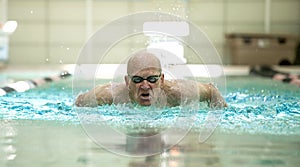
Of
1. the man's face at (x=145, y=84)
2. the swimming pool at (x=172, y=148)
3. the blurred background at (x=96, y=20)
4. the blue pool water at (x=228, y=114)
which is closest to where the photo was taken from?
the swimming pool at (x=172, y=148)

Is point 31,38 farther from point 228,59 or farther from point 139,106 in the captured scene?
point 139,106

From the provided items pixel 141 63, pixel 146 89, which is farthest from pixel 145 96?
pixel 141 63

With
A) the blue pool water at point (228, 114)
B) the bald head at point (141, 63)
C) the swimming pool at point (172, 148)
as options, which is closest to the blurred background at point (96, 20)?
the blue pool water at point (228, 114)

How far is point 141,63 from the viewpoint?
339 cm

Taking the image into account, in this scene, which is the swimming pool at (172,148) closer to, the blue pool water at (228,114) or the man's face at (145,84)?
the blue pool water at (228,114)

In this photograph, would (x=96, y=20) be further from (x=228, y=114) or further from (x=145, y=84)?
(x=145, y=84)

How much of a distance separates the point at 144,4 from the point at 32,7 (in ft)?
10.9

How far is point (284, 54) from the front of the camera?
585 inches

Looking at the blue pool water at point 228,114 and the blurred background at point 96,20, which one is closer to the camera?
the blue pool water at point 228,114

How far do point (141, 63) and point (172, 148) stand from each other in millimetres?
1055

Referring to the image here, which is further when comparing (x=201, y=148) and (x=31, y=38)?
(x=31, y=38)

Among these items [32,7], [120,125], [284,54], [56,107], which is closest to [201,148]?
[120,125]

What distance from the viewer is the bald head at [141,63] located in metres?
3.38

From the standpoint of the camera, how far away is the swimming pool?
215cm
